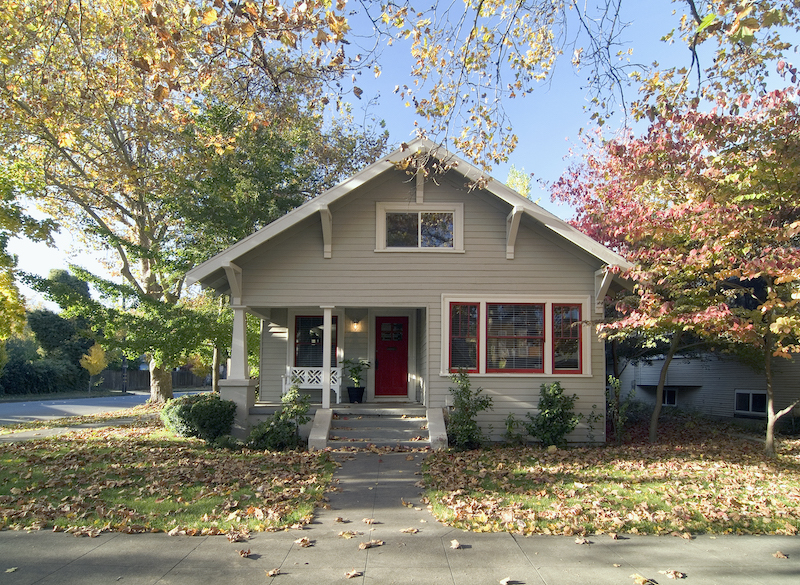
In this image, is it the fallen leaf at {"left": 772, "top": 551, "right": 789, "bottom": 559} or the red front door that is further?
the red front door

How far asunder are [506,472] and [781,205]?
6.27 m

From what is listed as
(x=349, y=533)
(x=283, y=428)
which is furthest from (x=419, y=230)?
(x=349, y=533)

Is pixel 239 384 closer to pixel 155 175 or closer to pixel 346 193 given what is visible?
pixel 346 193

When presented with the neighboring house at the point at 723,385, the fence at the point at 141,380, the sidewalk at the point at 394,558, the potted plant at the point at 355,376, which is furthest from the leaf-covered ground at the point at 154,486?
the fence at the point at 141,380

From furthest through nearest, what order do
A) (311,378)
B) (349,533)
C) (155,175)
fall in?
Result: (155,175) → (311,378) → (349,533)

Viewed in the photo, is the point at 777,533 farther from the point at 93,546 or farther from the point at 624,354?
the point at 624,354

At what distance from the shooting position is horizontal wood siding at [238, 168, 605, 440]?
1268 cm

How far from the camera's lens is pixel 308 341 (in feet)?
48.9

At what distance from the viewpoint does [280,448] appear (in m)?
11.4

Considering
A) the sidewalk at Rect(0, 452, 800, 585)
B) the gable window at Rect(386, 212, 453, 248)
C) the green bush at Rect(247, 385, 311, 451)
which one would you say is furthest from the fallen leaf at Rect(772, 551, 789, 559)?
the gable window at Rect(386, 212, 453, 248)

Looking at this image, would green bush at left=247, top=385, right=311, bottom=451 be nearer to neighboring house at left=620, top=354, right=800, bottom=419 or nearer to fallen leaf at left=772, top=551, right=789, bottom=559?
fallen leaf at left=772, top=551, right=789, bottom=559

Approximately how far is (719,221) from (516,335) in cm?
472

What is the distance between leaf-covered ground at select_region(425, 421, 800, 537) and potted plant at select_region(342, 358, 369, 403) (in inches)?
153

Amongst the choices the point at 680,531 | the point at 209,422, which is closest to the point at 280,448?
the point at 209,422
